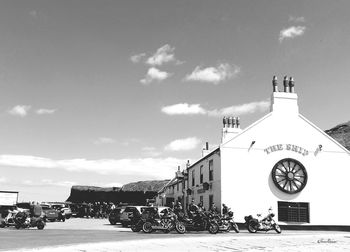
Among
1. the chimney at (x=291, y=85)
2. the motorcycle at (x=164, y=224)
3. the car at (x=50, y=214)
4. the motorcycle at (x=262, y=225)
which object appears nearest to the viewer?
the motorcycle at (x=164, y=224)

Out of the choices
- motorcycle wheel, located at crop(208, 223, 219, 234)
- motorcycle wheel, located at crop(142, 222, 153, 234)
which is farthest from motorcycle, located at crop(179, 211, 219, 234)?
motorcycle wheel, located at crop(142, 222, 153, 234)

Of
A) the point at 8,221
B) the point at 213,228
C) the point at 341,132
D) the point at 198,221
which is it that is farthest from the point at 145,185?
the point at 213,228

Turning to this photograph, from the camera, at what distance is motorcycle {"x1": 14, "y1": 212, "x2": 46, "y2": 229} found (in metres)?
22.8

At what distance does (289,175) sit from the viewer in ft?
89.4

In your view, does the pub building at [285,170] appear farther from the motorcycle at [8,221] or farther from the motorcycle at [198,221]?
the motorcycle at [8,221]

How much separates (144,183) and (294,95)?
1927 inches

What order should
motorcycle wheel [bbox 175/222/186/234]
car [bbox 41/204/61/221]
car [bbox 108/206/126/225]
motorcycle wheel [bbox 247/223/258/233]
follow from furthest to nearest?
car [bbox 41/204/61/221], car [bbox 108/206/126/225], motorcycle wheel [bbox 247/223/258/233], motorcycle wheel [bbox 175/222/186/234]

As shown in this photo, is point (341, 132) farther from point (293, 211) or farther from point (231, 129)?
point (293, 211)

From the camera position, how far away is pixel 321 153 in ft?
91.9

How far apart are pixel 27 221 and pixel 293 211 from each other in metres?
15.8

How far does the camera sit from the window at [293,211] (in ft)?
87.9

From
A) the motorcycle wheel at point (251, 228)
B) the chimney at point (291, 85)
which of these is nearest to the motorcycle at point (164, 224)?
the motorcycle wheel at point (251, 228)

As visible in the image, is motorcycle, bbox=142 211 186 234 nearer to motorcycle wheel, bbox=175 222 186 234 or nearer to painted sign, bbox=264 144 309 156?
motorcycle wheel, bbox=175 222 186 234

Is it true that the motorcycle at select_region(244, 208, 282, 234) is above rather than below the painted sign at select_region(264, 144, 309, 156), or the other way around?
below
